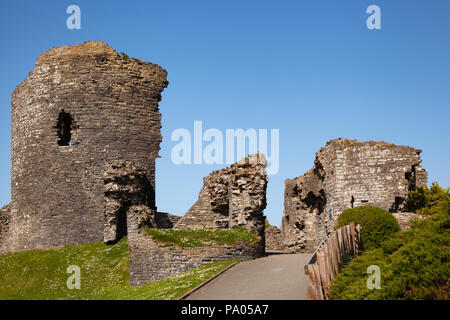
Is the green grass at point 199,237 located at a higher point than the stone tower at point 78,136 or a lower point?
lower

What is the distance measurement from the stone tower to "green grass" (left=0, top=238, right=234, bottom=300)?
1.38 m

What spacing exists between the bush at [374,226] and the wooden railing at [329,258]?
0.30 m

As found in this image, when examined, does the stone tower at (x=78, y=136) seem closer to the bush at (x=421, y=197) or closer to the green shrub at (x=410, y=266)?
the bush at (x=421, y=197)

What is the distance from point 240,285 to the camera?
1731 cm

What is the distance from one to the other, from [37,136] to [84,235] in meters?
6.24

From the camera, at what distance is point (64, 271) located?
91.6 feet

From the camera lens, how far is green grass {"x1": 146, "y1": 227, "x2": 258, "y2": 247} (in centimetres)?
2314

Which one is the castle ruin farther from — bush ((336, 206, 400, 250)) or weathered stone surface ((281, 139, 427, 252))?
bush ((336, 206, 400, 250))

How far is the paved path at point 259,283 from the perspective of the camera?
1550 centimetres

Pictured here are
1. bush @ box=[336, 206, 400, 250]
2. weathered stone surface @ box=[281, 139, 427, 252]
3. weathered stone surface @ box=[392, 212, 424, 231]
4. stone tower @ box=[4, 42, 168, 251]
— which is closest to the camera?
bush @ box=[336, 206, 400, 250]

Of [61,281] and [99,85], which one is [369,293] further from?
[99,85]

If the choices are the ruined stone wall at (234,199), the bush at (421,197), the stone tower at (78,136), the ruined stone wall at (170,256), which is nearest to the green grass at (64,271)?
the ruined stone wall at (170,256)

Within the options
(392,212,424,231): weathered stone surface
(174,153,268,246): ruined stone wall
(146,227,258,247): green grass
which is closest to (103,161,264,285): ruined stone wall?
(146,227,258,247): green grass
